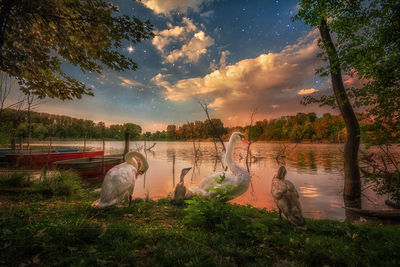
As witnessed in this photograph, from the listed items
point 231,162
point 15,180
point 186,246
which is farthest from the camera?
point 15,180

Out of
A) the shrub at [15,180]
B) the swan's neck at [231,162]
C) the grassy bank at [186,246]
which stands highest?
the swan's neck at [231,162]

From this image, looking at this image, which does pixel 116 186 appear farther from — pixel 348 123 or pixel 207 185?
pixel 348 123

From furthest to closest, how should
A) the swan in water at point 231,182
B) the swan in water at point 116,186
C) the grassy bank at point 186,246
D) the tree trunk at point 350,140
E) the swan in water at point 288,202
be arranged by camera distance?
the tree trunk at point 350,140
the swan in water at point 231,182
the swan in water at point 116,186
the swan in water at point 288,202
the grassy bank at point 186,246

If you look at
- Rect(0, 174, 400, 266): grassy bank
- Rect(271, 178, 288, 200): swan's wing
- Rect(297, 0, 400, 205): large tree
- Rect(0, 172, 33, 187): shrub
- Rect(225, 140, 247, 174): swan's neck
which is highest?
Rect(297, 0, 400, 205): large tree

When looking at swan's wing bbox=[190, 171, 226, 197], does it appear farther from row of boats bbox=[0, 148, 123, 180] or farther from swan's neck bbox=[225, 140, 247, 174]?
row of boats bbox=[0, 148, 123, 180]

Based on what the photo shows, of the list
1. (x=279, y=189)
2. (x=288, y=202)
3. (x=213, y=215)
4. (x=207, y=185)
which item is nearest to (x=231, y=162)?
(x=207, y=185)

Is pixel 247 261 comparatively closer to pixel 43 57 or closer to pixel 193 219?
pixel 193 219

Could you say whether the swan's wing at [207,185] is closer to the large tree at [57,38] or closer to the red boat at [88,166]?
the large tree at [57,38]

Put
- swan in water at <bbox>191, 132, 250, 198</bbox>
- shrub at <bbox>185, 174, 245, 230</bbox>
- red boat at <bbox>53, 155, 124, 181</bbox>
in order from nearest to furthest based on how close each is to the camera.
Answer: shrub at <bbox>185, 174, 245, 230</bbox>, swan in water at <bbox>191, 132, 250, 198</bbox>, red boat at <bbox>53, 155, 124, 181</bbox>

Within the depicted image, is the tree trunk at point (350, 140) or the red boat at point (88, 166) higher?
the tree trunk at point (350, 140)

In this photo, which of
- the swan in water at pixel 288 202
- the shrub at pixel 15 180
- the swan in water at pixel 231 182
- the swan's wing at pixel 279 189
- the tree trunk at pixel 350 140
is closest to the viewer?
the swan in water at pixel 288 202

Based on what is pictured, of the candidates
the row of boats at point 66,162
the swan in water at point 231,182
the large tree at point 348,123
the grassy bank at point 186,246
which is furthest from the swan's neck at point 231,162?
the row of boats at point 66,162

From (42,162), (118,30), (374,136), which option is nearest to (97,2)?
(118,30)

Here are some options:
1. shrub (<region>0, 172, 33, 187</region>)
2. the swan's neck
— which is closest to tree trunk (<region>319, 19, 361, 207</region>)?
the swan's neck
